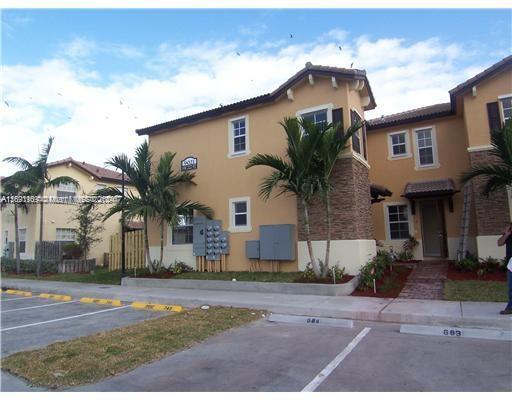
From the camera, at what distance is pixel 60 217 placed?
2330cm

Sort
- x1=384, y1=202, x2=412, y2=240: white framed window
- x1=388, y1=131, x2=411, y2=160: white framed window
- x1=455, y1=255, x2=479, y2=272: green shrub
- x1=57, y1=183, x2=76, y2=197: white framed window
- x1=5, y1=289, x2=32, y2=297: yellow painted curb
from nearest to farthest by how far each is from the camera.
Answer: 1. x1=455, y1=255, x2=479, y2=272: green shrub
2. x1=5, y1=289, x2=32, y2=297: yellow painted curb
3. x1=384, y1=202, x2=412, y2=240: white framed window
4. x1=388, y1=131, x2=411, y2=160: white framed window
5. x1=57, y1=183, x2=76, y2=197: white framed window

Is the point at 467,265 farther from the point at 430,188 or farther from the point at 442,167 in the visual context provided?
the point at 442,167

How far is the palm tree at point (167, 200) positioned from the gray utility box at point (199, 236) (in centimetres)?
35

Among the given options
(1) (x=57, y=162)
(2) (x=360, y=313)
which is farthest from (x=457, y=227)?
(1) (x=57, y=162)

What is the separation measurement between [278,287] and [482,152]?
814 centimetres

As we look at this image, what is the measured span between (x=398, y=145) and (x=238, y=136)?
7127mm

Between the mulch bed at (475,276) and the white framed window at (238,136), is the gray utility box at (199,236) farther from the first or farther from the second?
the mulch bed at (475,276)

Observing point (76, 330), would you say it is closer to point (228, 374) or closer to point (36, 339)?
point (36, 339)

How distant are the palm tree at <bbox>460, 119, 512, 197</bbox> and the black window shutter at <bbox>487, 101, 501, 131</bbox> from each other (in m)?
1.25

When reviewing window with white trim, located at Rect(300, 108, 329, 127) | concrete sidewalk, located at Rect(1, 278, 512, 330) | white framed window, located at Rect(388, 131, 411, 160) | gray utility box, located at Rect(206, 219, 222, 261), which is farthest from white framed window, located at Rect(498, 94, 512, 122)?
gray utility box, located at Rect(206, 219, 222, 261)

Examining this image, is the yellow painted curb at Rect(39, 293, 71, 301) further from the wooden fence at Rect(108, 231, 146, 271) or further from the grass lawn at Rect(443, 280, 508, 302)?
the grass lawn at Rect(443, 280, 508, 302)

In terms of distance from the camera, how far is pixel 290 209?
13.6m

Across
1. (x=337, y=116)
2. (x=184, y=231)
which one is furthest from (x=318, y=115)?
(x=184, y=231)

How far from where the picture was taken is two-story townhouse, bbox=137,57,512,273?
1273 cm
